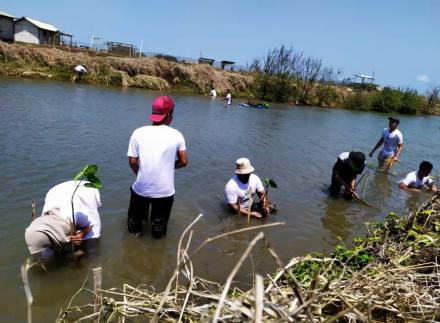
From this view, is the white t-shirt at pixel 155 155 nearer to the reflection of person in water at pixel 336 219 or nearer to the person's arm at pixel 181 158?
the person's arm at pixel 181 158

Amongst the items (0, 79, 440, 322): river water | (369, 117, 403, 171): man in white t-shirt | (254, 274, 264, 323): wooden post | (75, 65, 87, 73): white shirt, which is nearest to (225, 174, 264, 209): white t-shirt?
(0, 79, 440, 322): river water

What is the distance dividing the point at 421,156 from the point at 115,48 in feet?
139

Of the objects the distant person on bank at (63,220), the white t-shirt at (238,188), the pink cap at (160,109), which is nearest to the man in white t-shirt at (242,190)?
the white t-shirt at (238,188)

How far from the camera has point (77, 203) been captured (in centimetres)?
431

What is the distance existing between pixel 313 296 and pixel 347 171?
683 centimetres

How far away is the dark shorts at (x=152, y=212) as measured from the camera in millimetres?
4852

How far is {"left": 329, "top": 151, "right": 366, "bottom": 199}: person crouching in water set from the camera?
7.69 m

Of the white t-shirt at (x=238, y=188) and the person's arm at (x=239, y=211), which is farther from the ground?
the white t-shirt at (x=238, y=188)

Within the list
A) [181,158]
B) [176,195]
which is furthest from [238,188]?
[181,158]

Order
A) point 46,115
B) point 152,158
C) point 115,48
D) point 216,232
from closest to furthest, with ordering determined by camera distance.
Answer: point 152,158 < point 216,232 < point 46,115 < point 115,48

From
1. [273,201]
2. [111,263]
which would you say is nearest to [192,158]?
[273,201]

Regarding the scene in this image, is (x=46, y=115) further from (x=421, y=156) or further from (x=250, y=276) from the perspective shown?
(x=421, y=156)

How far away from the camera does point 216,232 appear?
6.32m

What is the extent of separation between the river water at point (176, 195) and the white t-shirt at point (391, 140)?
2.97ft
